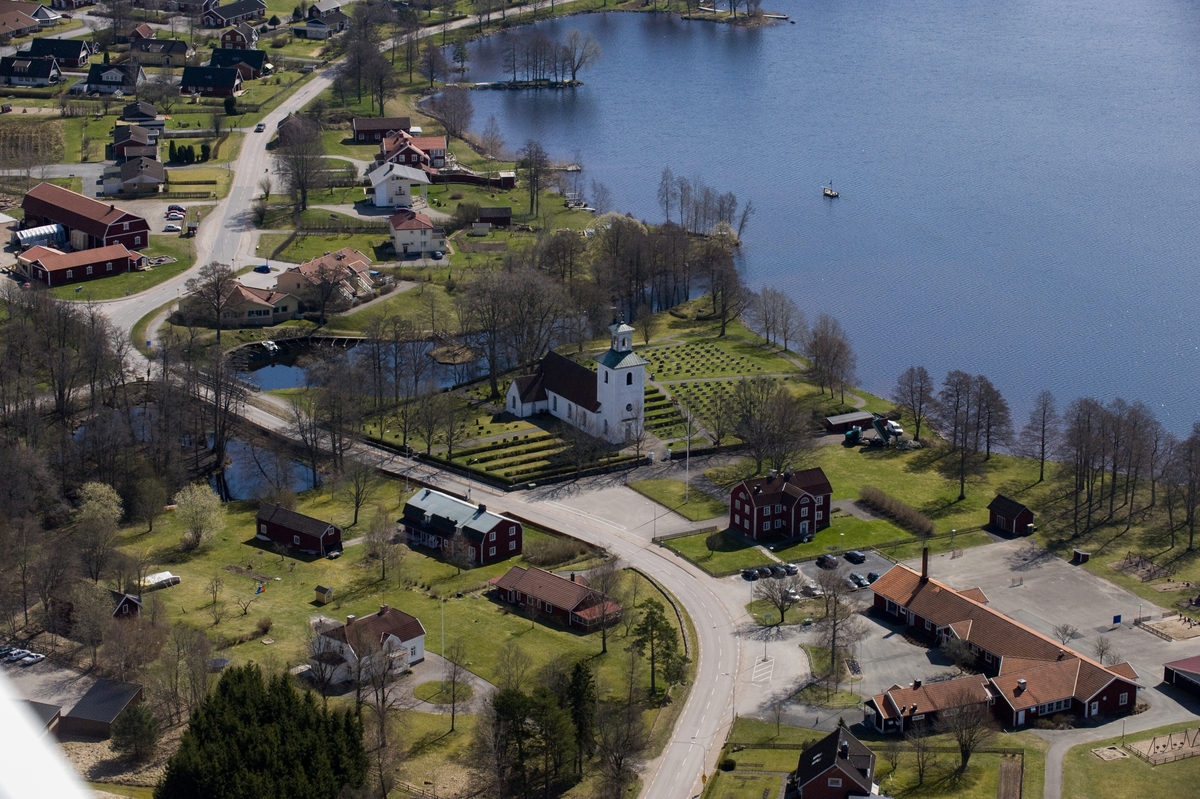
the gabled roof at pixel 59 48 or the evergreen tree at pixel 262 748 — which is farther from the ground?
the gabled roof at pixel 59 48

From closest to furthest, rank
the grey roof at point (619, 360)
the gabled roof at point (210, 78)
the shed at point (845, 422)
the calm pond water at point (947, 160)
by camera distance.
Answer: the grey roof at point (619, 360)
the shed at point (845, 422)
the calm pond water at point (947, 160)
the gabled roof at point (210, 78)

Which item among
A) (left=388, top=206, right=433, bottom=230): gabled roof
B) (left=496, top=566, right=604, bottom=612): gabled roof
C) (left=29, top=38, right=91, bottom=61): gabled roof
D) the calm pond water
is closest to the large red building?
(left=388, top=206, right=433, bottom=230): gabled roof

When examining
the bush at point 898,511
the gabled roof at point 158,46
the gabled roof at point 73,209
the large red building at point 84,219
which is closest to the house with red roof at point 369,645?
the bush at point 898,511

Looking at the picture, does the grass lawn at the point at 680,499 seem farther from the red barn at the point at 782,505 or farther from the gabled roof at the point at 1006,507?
the gabled roof at the point at 1006,507

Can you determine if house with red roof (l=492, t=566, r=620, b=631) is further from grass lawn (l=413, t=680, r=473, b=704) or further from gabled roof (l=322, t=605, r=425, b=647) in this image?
grass lawn (l=413, t=680, r=473, b=704)

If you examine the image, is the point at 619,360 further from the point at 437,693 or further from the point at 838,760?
the point at 838,760

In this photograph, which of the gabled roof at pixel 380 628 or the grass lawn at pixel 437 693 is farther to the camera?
the gabled roof at pixel 380 628

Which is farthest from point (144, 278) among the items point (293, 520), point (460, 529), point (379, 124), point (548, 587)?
point (548, 587)

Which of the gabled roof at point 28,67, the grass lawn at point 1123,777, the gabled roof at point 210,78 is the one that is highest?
the gabled roof at point 28,67
